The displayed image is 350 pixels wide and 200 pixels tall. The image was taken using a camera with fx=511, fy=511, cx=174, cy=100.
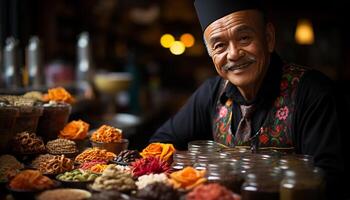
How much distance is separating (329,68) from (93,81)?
7.17 metres

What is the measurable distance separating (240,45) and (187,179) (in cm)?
96

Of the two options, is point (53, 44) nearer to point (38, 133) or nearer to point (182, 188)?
point (38, 133)

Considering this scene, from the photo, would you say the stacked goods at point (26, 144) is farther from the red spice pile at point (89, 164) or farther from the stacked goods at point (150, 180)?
the stacked goods at point (150, 180)

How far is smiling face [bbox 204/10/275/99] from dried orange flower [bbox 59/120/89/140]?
0.87 meters

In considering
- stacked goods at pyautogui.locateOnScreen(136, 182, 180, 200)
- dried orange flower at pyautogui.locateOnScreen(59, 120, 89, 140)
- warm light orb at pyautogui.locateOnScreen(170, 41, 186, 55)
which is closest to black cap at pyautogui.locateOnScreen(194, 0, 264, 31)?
dried orange flower at pyautogui.locateOnScreen(59, 120, 89, 140)

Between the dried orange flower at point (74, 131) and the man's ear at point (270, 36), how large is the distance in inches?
45.6

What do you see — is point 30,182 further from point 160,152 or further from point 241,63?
point 241,63

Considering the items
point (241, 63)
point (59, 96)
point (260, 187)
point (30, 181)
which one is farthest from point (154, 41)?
point (260, 187)

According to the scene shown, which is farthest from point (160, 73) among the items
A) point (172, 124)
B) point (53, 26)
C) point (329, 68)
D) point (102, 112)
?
point (172, 124)

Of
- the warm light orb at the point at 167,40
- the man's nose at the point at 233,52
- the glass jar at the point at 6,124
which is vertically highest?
the warm light orb at the point at 167,40

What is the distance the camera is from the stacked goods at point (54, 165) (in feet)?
7.60

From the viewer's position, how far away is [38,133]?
2.95 m

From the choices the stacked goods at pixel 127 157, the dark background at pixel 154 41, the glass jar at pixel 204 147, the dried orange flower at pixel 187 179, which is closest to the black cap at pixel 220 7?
the glass jar at pixel 204 147

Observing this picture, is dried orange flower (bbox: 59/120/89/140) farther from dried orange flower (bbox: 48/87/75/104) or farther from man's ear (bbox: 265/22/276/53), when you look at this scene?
man's ear (bbox: 265/22/276/53)
